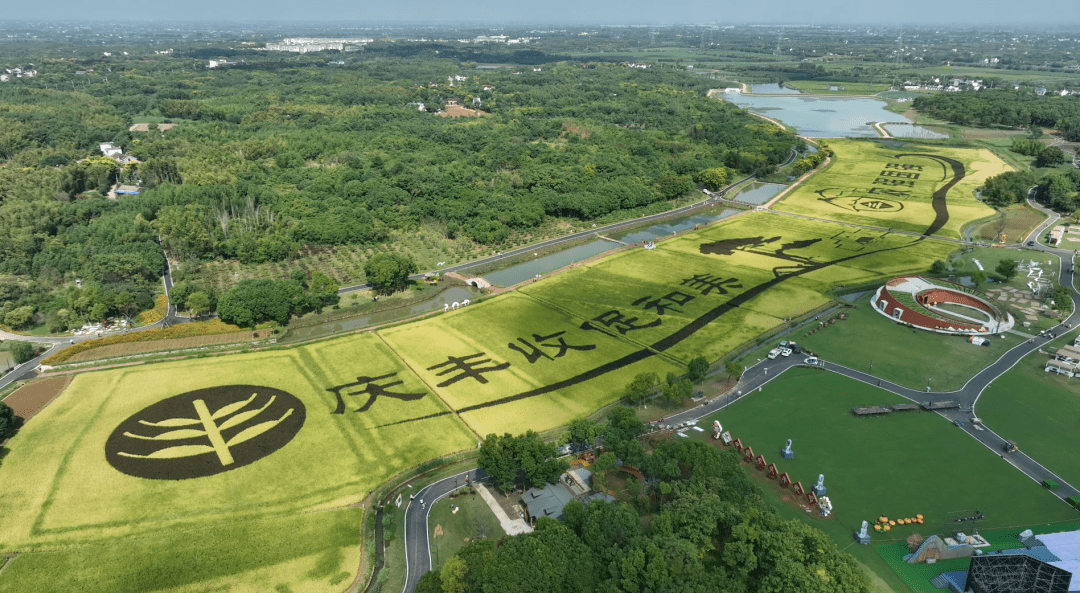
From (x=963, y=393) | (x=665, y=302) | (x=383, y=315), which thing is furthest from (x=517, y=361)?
(x=963, y=393)

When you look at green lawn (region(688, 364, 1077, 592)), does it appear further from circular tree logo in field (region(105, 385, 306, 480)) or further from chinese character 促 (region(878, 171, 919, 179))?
chinese character 促 (region(878, 171, 919, 179))

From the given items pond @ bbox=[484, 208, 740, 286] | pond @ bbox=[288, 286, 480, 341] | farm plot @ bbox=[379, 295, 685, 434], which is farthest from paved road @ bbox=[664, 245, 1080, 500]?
pond @ bbox=[484, 208, 740, 286]

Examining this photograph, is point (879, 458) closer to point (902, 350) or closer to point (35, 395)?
point (902, 350)

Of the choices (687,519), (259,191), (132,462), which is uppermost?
(259,191)

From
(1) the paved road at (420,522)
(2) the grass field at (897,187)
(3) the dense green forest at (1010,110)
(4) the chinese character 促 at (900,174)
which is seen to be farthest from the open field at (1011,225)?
(1) the paved road at (420,522)

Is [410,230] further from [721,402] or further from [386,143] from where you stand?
[721,402]

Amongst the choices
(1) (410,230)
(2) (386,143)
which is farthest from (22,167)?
(1) (410,230)

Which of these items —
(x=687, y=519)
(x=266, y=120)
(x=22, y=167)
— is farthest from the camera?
(x=266, y=120)
